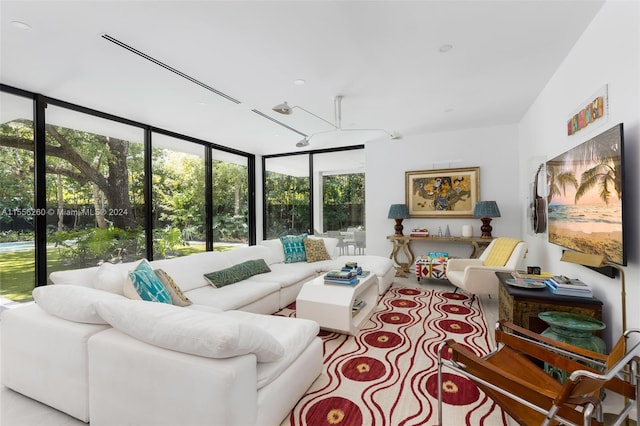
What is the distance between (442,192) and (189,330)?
498 centimetres

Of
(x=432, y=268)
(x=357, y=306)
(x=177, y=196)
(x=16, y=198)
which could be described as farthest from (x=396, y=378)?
(x=177, y=196)

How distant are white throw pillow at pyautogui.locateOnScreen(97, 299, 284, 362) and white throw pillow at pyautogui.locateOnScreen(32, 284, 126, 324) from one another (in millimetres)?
109

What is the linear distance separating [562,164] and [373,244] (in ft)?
12.3

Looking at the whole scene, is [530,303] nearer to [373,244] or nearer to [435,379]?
[435,379]

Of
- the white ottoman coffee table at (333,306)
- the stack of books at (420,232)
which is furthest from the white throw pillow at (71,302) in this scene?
the stack of books at (420,232)

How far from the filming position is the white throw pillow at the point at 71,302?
1.67 meters

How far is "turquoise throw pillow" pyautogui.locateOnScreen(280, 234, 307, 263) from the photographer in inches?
183

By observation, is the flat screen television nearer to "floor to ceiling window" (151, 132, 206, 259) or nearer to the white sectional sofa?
the white sectional sofa

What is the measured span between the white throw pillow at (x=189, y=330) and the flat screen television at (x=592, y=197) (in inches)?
83.2

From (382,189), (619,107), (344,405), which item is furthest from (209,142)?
(619,107)

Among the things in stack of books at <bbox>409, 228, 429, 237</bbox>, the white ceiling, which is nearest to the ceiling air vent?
the white ceiling

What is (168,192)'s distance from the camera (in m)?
5.01

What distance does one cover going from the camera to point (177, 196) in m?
5.16

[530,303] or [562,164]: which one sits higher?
[562,164]
